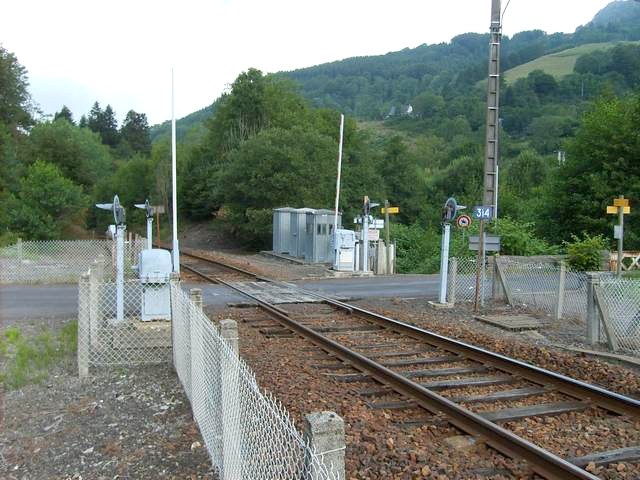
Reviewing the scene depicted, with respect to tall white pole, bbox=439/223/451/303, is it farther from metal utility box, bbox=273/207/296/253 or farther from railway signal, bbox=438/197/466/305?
metal utility box, bbox=273/207/296/253

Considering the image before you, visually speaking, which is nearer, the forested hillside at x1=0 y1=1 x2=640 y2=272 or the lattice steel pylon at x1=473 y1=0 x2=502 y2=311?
the lattice steel pylon at x1=473 y1=0 x2=502 y2=311

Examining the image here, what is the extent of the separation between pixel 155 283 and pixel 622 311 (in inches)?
287

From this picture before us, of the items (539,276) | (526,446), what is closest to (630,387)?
(526,446)

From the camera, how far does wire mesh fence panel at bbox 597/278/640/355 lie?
9430 mm

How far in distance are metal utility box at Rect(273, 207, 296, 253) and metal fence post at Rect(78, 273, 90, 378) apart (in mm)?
21793

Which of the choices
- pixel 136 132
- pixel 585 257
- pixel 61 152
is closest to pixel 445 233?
pixel 585 257

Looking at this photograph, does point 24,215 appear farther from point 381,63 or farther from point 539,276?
point 381,63

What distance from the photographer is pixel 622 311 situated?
32.0 ft

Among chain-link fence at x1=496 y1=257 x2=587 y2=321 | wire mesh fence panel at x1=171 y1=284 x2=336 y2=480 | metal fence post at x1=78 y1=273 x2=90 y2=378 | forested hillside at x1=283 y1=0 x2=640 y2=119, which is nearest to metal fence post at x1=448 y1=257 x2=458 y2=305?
chain-link fence at x1=496 y1=257 x2=587 y2=321

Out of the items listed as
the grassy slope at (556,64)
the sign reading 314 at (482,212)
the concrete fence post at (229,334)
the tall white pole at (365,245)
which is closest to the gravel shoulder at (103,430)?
the concrete fence post at (229,334)

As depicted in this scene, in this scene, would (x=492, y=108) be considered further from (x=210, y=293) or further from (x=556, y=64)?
(x=556, y=64)

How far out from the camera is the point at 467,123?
127 meters

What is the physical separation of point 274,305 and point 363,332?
11.2 feet

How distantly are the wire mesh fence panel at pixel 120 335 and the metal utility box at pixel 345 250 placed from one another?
12115mm
